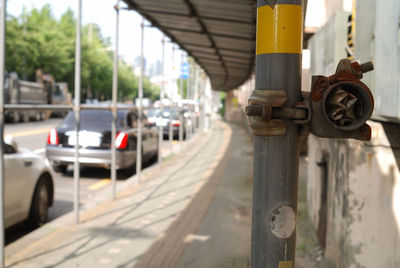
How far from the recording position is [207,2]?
7.20m

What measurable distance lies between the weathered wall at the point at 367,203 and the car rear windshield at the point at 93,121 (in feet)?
20.6

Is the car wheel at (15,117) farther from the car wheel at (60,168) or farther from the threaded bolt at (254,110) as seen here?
the threaded bolt at (254,110)

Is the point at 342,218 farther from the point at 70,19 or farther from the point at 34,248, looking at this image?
the point at 70,19

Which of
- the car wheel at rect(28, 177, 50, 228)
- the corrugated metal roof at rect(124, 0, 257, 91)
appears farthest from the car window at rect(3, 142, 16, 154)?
the corrugated metal roof at rect(124, 0, 257, 91)

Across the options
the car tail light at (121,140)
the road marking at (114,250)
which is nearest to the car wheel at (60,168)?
the car tail light at (121,140)

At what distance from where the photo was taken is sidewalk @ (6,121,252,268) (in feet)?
16.3

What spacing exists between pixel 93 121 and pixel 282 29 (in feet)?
28.4

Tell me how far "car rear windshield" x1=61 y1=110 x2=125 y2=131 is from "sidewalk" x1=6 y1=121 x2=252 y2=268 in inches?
56.7

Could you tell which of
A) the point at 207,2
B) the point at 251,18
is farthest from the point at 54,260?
the point at 251,18

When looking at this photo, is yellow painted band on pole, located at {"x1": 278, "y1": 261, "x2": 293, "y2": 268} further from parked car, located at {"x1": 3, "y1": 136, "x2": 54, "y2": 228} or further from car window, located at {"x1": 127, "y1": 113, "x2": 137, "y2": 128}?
car window, located at {"x1": 127, "y1": 113, "x2": 137, "y2": 128}

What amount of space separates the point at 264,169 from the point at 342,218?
2542 mm

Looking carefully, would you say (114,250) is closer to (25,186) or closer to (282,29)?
(25,186)

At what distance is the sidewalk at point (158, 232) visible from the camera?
4977 millimetres

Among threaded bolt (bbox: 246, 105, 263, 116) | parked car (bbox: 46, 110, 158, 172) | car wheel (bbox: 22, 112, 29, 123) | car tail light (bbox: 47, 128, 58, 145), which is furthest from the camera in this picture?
car wheel (bbox: 22, 112, 29, 123)
